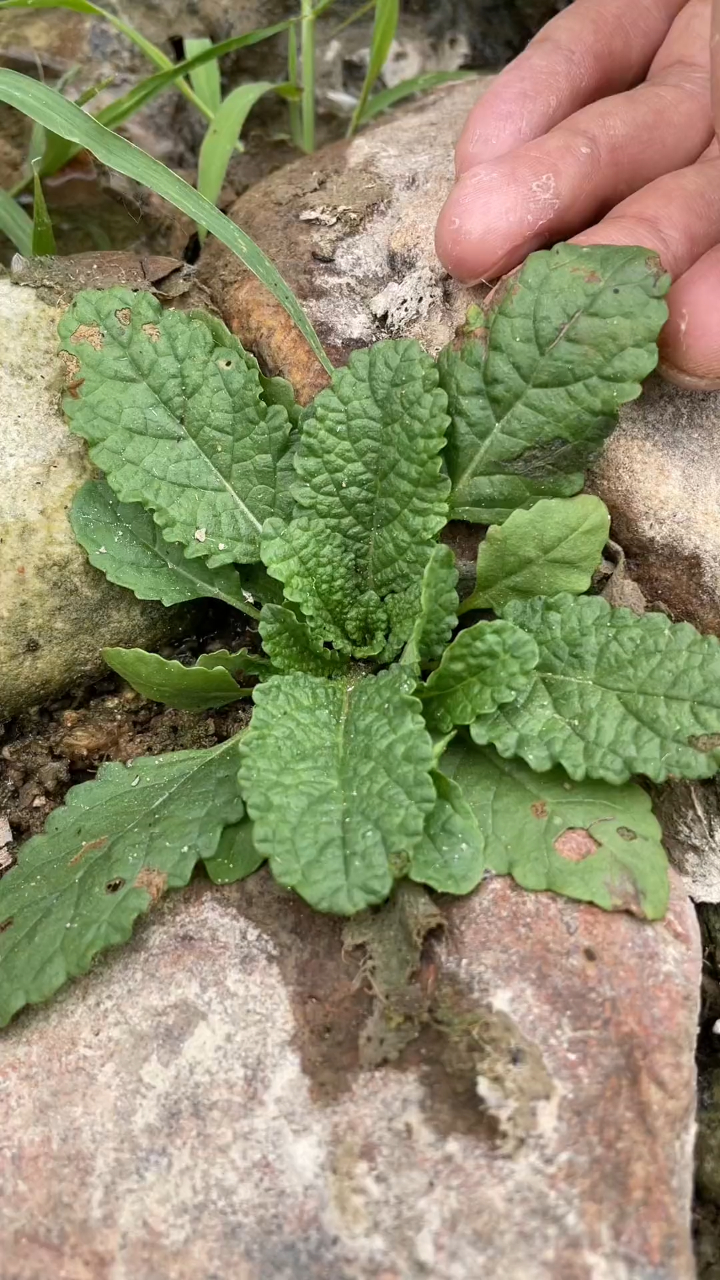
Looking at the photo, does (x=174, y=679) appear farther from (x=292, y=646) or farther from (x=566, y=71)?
(x=566, y=71)

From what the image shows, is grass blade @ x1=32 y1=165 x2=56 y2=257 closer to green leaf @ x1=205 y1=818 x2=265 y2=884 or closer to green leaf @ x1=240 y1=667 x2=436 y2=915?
green leaf @ x1=240 y1=667 x2=436 y2=915

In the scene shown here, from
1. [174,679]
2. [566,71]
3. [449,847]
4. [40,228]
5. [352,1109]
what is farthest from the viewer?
[40,228]

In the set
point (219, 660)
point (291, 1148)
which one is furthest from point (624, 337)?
point (291, 1148)

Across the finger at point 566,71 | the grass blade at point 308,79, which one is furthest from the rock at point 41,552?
the grass blade at point 308,79

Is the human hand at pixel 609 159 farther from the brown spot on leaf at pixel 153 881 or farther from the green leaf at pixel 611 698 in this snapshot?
the brown spot on leaf at pixel 153 881

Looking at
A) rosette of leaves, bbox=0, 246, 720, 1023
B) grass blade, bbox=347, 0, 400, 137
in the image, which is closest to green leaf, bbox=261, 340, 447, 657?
rosette of leaves, bbox=0, 246, 720, 1023

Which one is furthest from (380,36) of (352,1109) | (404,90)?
(352,1109)
